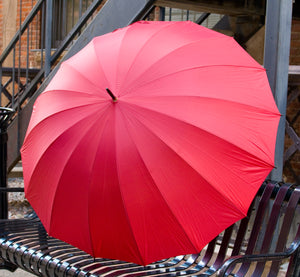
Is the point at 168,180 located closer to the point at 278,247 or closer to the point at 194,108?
the point at 194,108

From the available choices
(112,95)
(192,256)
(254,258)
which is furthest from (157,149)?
(192,256)

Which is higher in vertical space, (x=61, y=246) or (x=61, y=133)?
(x=61, y=133)

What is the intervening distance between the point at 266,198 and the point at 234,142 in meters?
0.73

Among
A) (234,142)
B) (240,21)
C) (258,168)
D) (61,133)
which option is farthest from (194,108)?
(240,21)

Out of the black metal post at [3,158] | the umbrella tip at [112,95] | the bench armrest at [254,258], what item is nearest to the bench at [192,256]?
the bench armrest at [254,258]

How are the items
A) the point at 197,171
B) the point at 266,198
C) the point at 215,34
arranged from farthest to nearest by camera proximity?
the point at 266,198 < the point at 215,34 < the point at 197,171

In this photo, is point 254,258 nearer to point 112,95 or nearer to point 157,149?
point 157,149

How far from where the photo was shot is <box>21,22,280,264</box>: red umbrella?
2.29 m

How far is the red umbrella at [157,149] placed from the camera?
2.29 metres

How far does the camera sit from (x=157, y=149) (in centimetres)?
228

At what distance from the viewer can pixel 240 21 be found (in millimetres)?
6105

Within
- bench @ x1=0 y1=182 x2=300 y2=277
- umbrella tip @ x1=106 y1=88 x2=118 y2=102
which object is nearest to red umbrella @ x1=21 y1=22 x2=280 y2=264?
umbrella tip @ x1=106 y1=88 x2=118 y2=102

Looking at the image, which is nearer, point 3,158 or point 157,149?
point 157,149

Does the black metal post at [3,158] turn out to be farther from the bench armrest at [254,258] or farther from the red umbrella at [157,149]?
the bench armrest at [254,258]
